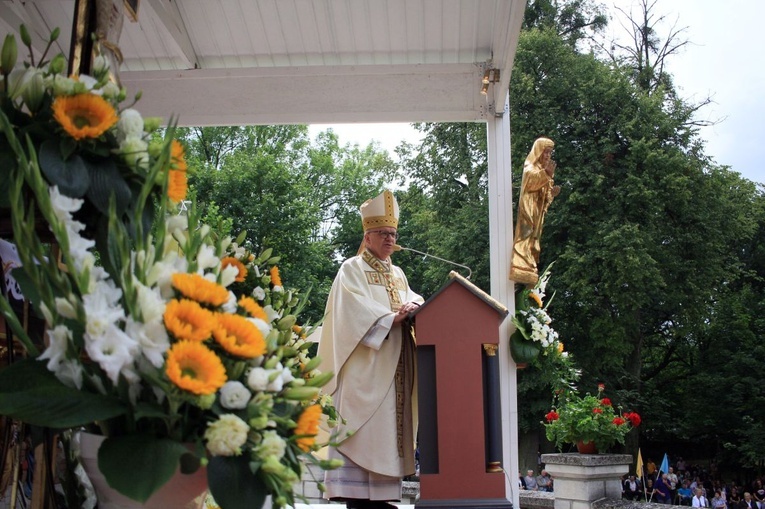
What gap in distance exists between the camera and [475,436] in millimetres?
5008

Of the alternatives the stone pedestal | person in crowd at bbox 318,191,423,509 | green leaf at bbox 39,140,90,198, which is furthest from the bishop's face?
green leaf at bbox 39,140,90,198

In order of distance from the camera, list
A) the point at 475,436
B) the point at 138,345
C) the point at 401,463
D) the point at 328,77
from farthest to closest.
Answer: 1. the point at 328,77
2. the point at 401,463
3. the point at 475,436
4. the point at 138,345

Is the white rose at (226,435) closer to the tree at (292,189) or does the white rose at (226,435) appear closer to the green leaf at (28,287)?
the green leaf at (28,287)

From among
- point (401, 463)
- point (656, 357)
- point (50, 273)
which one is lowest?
point (401, 463)

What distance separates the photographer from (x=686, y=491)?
19.2 meters

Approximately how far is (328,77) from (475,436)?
3.31 meters

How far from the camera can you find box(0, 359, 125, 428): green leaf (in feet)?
4.58

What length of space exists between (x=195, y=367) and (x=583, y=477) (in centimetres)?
721

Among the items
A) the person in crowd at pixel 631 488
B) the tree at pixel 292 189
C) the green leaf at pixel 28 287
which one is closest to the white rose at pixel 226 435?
the green leaf at pixel 28 287

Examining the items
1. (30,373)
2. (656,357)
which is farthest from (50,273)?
(656,357)

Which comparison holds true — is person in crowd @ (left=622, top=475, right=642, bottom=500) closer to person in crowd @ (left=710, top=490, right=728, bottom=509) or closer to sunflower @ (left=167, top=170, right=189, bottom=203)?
person in crowd @ (left=710, top=490, right=728, bottom=509)

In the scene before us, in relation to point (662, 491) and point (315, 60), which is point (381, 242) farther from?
point (662, 491)

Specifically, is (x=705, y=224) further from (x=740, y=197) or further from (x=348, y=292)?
(x=348, y=292)

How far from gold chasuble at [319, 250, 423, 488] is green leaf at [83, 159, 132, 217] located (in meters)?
3.96
